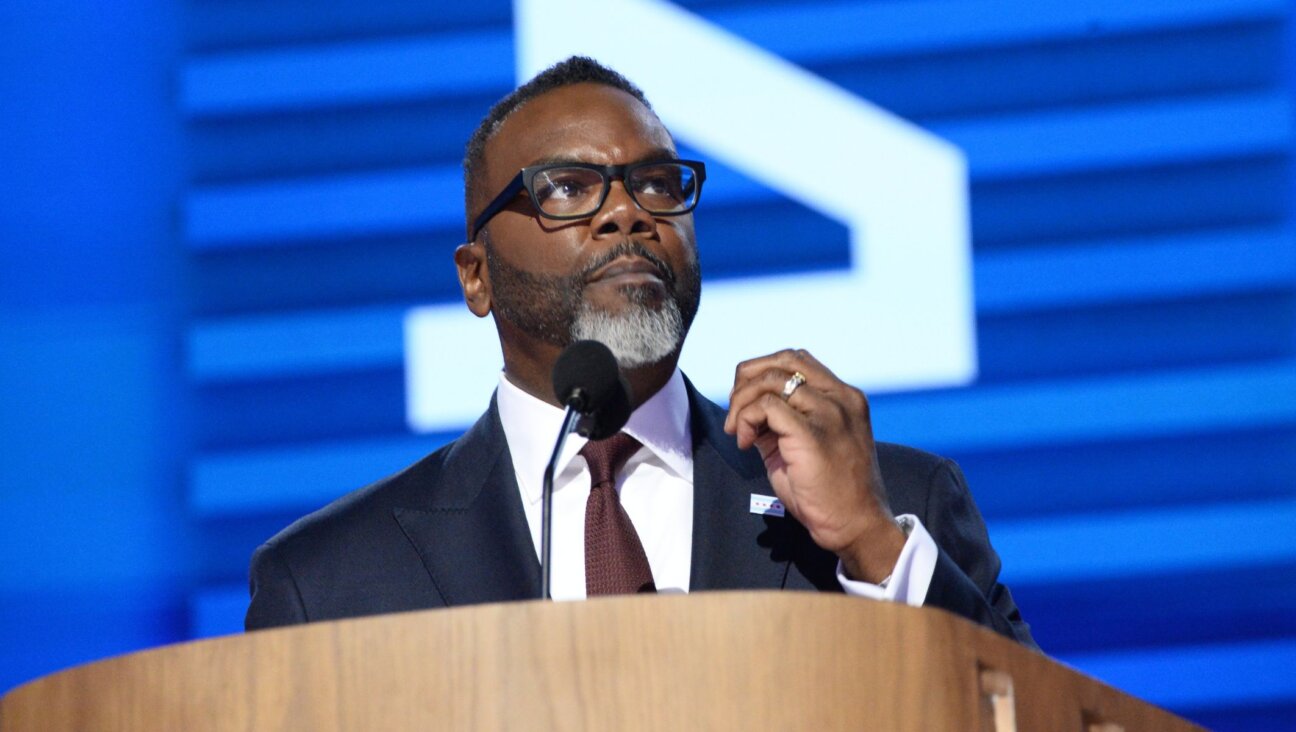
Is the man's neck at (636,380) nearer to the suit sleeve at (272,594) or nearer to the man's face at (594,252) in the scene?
the man's face at (594,252)

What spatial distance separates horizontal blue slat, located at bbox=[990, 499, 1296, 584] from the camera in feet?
9.03

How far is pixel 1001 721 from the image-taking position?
4.41ft

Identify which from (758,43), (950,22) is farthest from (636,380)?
(950,22)

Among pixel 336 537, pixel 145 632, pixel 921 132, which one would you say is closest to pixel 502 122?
pixel 336 537

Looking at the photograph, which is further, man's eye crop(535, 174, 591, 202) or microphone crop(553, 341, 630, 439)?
man's eye crop(535, 174, 591, 202)

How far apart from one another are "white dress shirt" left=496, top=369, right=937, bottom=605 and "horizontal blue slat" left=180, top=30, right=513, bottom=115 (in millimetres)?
995

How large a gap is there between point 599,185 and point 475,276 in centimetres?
36

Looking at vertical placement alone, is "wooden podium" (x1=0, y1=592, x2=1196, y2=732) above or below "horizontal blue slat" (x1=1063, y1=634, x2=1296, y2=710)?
below

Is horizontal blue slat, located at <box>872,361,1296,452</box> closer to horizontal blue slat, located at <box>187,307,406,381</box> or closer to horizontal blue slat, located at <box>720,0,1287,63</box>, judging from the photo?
horizontal blue slat, located at <box>720,0,1287,63</box>

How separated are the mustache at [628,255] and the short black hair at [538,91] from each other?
12.2 inches

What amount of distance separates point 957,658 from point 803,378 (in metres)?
0.61

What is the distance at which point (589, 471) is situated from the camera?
7.16 feet

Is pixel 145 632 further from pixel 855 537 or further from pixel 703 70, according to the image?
pixel 855 537

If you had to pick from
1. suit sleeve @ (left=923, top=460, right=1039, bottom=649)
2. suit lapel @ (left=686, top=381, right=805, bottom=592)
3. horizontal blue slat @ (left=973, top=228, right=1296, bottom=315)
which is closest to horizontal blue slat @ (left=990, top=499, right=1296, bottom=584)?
horizontal blue slat @ (left=973, top=228, right=1296, bottom=315)
